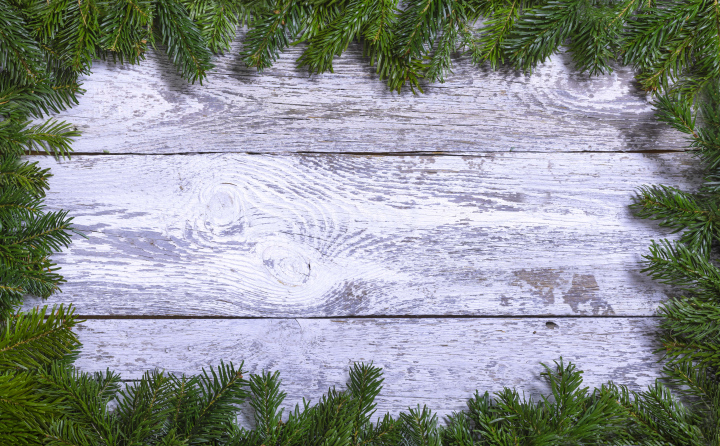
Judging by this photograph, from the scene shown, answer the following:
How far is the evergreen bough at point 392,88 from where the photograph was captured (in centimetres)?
63

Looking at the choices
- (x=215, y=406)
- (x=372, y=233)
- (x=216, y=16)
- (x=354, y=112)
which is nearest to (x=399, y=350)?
(x=372, y=233)

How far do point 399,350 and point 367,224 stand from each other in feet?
0.73

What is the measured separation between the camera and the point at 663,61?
67 cm

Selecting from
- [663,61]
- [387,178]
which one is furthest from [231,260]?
[663,61]

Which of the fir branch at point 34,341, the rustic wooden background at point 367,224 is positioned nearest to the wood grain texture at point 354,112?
the rustic wooden background at point 367,224

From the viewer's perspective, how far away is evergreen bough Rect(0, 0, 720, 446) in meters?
0.63

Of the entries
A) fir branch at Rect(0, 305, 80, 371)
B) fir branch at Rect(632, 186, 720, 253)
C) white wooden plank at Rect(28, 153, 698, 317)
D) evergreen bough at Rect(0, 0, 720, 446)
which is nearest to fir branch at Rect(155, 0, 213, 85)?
evergreen bough at Rect(0, 0, 720, 446)

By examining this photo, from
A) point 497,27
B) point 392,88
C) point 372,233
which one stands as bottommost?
point 372,233

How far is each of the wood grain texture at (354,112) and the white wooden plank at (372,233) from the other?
29mm

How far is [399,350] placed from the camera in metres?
0.70

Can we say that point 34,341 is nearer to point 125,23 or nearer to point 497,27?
point 125,23

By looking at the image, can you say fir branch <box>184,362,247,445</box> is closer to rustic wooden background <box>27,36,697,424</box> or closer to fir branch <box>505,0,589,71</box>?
rustic wooden background <box>27,36,697,424</box>

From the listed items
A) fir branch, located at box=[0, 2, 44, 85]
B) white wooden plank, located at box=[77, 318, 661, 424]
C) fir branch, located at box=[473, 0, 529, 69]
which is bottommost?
white wooden plank, located at box=[77, 318, 661, 424]

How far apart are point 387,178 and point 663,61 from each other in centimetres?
49
